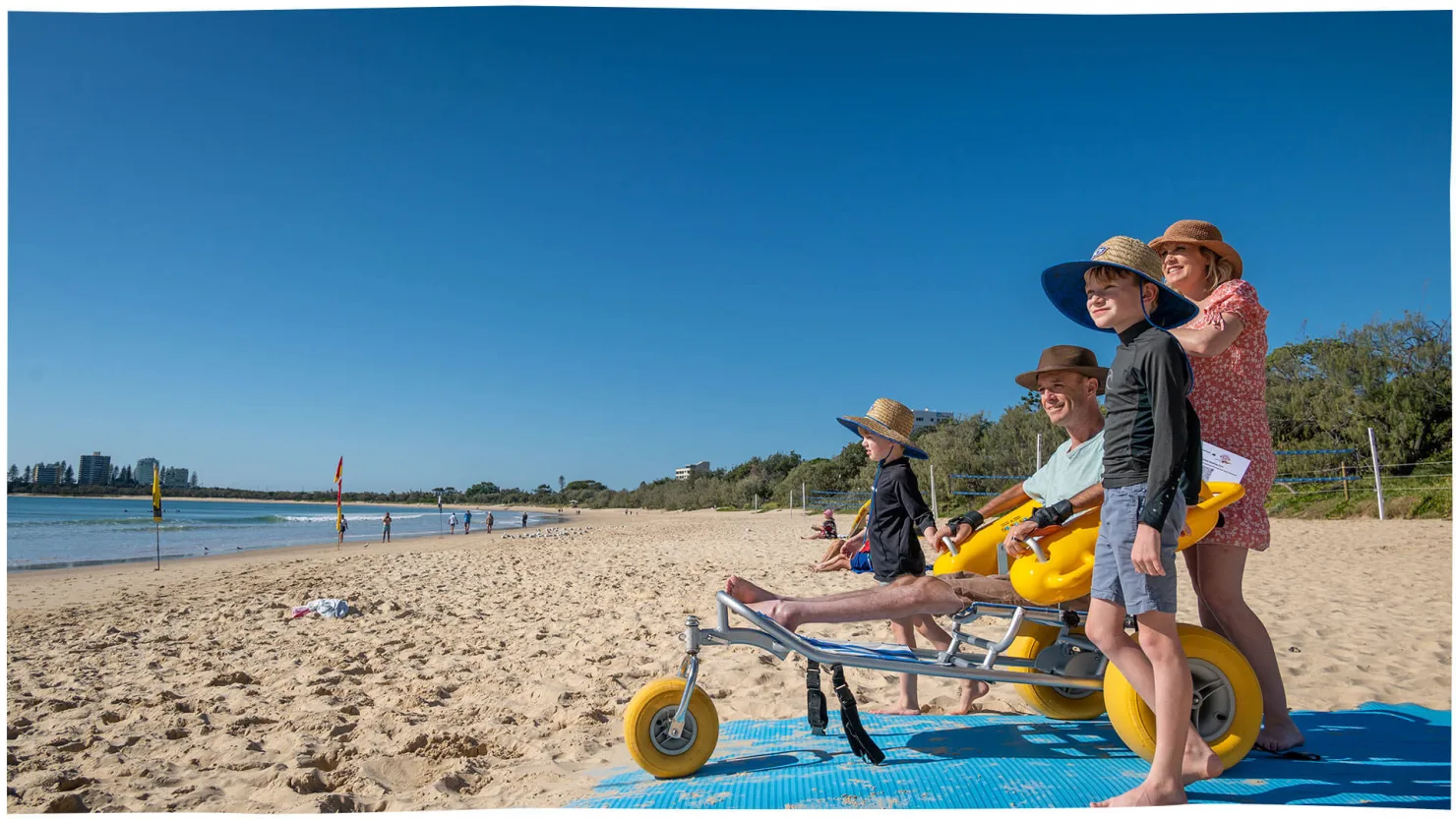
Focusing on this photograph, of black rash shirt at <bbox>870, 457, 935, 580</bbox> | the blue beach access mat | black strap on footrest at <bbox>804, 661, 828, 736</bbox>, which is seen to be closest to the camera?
the blue beach access mat

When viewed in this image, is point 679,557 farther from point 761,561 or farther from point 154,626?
point 154,626

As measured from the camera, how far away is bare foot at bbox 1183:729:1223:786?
2.16 m

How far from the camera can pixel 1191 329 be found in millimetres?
2295

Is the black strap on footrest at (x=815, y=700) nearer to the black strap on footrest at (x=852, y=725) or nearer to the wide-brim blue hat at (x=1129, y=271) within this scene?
the black strap on footrest at (x=852, y=725)

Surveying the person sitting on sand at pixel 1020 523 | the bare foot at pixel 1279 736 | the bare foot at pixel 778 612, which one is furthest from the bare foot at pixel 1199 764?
the bare foot at pixel 778 612

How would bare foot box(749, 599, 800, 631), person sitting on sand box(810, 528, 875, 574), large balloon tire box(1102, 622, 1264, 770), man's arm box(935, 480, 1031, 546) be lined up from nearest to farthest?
1. large balloon tire box(1102, 622, 1264, 770)
2. bare foot box(749, 599, 800, 631)
3. man's arm box(935, 480, 1031, 546)
4. person sitting on sand box(810, 528, 875, 574)

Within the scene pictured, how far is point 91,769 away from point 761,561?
950 cm

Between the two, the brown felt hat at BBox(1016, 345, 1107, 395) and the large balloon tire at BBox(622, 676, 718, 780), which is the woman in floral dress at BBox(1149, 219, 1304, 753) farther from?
the large balloon tire at BBox(622, 676, 718, 780)

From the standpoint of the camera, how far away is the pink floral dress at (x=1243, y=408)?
2.43 m

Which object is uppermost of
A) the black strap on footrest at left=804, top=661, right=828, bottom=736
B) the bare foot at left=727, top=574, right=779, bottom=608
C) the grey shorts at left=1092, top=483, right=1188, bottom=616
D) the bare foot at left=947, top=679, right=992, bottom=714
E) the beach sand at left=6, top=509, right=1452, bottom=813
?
the grey shorts at left=1092, top=483, right=1188, bottom=616

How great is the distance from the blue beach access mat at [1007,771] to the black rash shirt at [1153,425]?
2.72 ft

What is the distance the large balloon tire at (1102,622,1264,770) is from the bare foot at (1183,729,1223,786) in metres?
0.11

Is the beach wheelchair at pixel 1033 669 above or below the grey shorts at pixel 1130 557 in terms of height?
below

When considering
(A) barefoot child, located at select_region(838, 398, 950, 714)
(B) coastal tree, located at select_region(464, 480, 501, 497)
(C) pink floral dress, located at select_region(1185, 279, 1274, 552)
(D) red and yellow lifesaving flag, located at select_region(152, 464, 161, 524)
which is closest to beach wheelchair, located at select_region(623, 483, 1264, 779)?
(C) pink floral dress, located at select_region(1185, 279, 1274, 552)
